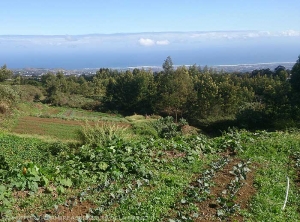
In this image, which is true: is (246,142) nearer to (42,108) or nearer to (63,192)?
(63,192)

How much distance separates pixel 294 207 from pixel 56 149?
40.6 ft

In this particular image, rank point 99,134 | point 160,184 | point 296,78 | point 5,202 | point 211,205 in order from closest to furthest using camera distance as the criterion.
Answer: point 5,202 < point 211,205 < point 160,184 < point 99,134 < point 296,78

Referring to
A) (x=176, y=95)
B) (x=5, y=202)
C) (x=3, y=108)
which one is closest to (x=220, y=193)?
(x=5, y=202)

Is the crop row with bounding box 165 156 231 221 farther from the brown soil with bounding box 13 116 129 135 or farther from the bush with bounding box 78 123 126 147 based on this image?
the brown soil with bounding box 13 116 129 135

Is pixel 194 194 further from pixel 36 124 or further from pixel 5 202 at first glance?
pixel 36 124

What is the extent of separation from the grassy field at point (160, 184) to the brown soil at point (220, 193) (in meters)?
0.02

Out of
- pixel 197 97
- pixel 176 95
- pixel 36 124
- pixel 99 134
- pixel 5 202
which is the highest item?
pixel 5 202

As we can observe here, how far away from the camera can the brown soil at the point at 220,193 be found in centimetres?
607

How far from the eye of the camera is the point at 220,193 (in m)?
7.10

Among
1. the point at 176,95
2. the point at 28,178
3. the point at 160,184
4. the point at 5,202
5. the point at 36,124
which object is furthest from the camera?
the point at 176,95

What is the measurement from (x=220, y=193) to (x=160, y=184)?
1.36 meters

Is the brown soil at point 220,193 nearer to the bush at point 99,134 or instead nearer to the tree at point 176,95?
the bush at point 99,134

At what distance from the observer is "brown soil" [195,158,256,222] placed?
19.9ft

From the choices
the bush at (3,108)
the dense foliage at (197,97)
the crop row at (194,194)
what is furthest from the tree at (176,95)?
the crop row at (194,194)
